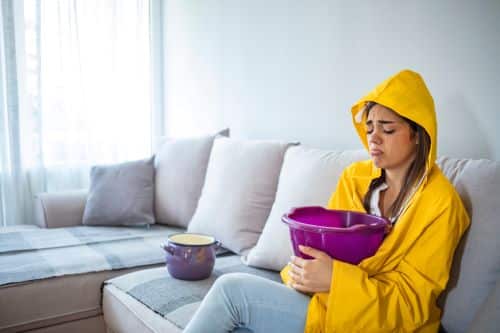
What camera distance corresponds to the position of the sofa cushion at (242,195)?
1.85 m

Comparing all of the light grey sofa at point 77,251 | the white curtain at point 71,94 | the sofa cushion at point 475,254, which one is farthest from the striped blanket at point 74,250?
the sofa cushion at point 475,254

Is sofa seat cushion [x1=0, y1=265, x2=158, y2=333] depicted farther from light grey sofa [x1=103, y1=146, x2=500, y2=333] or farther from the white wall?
the white wall

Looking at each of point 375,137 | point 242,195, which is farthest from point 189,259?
point 375,137

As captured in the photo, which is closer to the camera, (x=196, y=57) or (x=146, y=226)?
Answer: (x=146, y=226)

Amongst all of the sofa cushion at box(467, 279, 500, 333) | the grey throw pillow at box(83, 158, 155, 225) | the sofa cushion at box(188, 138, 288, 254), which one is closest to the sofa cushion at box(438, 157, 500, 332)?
the sofa cushion at box(467, 279, 500, 333)

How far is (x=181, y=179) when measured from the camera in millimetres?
2359

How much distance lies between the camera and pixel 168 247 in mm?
1564

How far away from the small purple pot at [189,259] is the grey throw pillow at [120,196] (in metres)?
0.84

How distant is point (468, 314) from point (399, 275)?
20 cm

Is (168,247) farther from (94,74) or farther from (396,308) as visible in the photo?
(94,74)

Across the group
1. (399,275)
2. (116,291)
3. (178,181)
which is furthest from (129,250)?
(399,275)

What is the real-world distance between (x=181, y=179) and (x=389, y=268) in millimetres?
1470

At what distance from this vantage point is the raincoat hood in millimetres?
1098

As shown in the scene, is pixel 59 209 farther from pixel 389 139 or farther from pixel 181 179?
pixel 389 139
